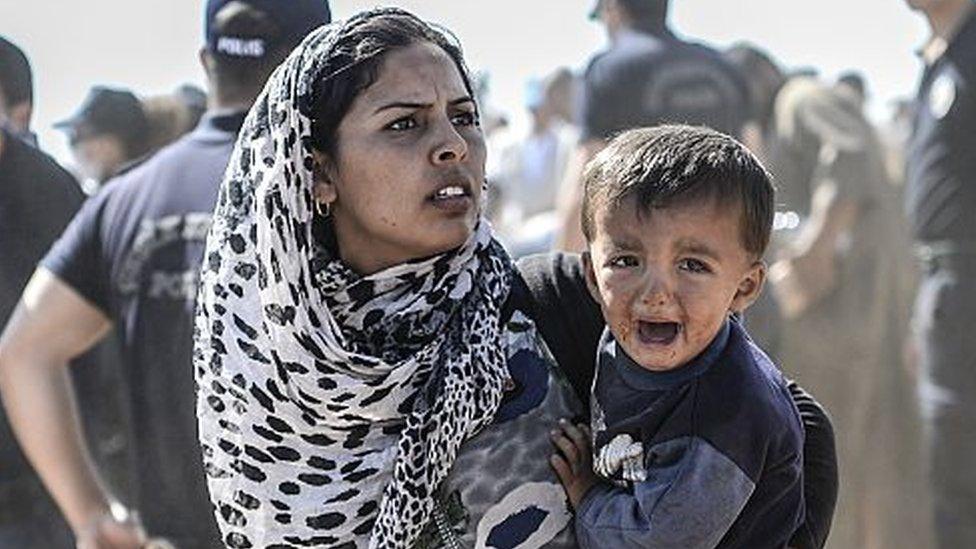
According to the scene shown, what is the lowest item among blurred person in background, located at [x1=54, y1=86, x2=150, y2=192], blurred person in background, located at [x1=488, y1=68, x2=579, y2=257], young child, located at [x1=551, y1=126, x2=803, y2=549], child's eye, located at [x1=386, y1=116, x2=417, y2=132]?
blurred person in background, located at [x1=488, y1=68, x2=579, y2=257]

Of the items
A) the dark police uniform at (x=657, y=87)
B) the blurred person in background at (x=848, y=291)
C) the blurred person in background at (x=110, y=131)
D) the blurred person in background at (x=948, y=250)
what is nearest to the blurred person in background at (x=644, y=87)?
the dark police uniform at (x=657, y=87)

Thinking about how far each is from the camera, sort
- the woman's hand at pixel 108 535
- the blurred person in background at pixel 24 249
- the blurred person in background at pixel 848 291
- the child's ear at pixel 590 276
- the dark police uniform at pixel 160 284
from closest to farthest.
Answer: the child's ear at pixel 590 276
the dark police uniform at pixel 160 284
the woman's hand at pixel 108 535
the blurred person in background at pixel 24 249
the blurred person in background at pixel 848 291

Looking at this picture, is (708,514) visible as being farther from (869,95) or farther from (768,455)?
(869,95)

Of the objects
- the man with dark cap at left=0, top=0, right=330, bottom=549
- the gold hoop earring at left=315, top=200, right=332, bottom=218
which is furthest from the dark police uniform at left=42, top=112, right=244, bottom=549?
the gold hoop earring at left=315, top=200, right=332, bottom=218

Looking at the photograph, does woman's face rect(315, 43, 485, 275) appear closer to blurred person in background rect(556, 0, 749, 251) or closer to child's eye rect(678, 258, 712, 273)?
child's eye rect(678, 258, 712, 273)

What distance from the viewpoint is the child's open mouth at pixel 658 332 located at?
221 cm

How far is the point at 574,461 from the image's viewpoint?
93.3 inches

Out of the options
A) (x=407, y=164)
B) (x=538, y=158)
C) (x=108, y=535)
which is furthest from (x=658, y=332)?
(x=538, y=158)

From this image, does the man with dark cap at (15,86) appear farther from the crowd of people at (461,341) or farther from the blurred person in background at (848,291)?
the crowd of people at (461,341)

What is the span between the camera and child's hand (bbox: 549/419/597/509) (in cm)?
236

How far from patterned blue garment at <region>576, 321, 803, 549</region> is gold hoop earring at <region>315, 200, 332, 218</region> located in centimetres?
44

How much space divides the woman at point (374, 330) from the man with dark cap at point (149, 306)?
137 cm

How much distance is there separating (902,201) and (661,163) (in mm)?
3877

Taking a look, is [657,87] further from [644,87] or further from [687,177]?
[687,177]
